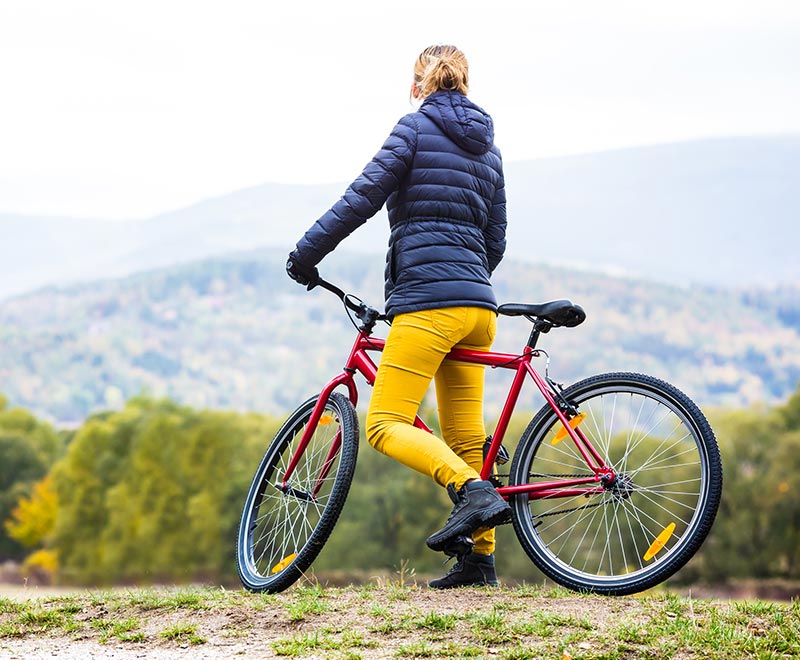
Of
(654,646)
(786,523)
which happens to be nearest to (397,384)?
(654,646)

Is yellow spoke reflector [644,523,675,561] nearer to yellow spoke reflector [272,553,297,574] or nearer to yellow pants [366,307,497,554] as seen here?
yellow pants [366,307,497,554]

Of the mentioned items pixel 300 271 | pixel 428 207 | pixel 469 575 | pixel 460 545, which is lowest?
pixel 469 575

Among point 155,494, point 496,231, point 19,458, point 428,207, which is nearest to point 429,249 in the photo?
point 428,207

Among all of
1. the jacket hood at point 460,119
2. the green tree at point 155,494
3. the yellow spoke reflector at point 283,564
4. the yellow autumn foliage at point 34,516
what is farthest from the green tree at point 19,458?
the jacket hood at point 460,119

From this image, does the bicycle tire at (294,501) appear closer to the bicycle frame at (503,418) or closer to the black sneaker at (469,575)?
the bicycle frame at (503,418)

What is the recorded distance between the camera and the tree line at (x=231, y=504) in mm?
39281

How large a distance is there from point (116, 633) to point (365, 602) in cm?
110

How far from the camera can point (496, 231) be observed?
5.47 meters

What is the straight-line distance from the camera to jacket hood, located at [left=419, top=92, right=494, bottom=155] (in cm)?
491

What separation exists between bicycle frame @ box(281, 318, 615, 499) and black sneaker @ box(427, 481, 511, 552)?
0.25 m

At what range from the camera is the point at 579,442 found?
15.5 ft

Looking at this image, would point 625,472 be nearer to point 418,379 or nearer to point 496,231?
point 418,379

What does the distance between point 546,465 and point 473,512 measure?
700mm

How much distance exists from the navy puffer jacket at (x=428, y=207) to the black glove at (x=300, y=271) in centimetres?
3
